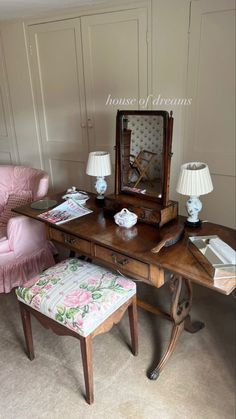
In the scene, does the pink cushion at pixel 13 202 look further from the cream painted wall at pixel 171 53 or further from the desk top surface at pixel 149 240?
the cream painted wall at pixel 171 53

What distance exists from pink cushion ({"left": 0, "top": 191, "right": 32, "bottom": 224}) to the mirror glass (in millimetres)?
1028

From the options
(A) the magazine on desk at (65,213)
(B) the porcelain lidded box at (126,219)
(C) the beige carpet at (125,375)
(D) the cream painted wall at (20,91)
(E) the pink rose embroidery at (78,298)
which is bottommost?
(C) the beige carpet at (125,375)

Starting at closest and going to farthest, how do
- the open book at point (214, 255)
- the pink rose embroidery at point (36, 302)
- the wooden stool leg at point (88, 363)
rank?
the open book at point (214, 255), the wooden stool leg at point (88, 363), the pink rose embroidery at point (36, 302)

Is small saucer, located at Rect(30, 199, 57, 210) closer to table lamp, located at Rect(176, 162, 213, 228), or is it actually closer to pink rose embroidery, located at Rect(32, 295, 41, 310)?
pink rose embroidery, located at Rect(32, 295, 41, 310)

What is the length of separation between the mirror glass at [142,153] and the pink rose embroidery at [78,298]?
1.99 ft

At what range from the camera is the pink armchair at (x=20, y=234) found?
2180 millimetres

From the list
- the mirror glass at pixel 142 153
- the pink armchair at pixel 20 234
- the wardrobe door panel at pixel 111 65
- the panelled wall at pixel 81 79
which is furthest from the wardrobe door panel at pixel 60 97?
the mirror glass at pixel 142 153

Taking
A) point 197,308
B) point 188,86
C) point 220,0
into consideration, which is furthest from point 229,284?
point 220,0

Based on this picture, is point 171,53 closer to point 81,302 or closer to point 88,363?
point 81,302

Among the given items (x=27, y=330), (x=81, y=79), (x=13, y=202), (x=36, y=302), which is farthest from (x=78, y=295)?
(x=81, y=79)

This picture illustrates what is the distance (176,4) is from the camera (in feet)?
6.53

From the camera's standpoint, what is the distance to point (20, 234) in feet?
7.18

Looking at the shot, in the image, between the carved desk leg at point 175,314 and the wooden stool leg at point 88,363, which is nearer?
the wooden stool leg at point 88,363

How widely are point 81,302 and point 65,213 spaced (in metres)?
0.60
